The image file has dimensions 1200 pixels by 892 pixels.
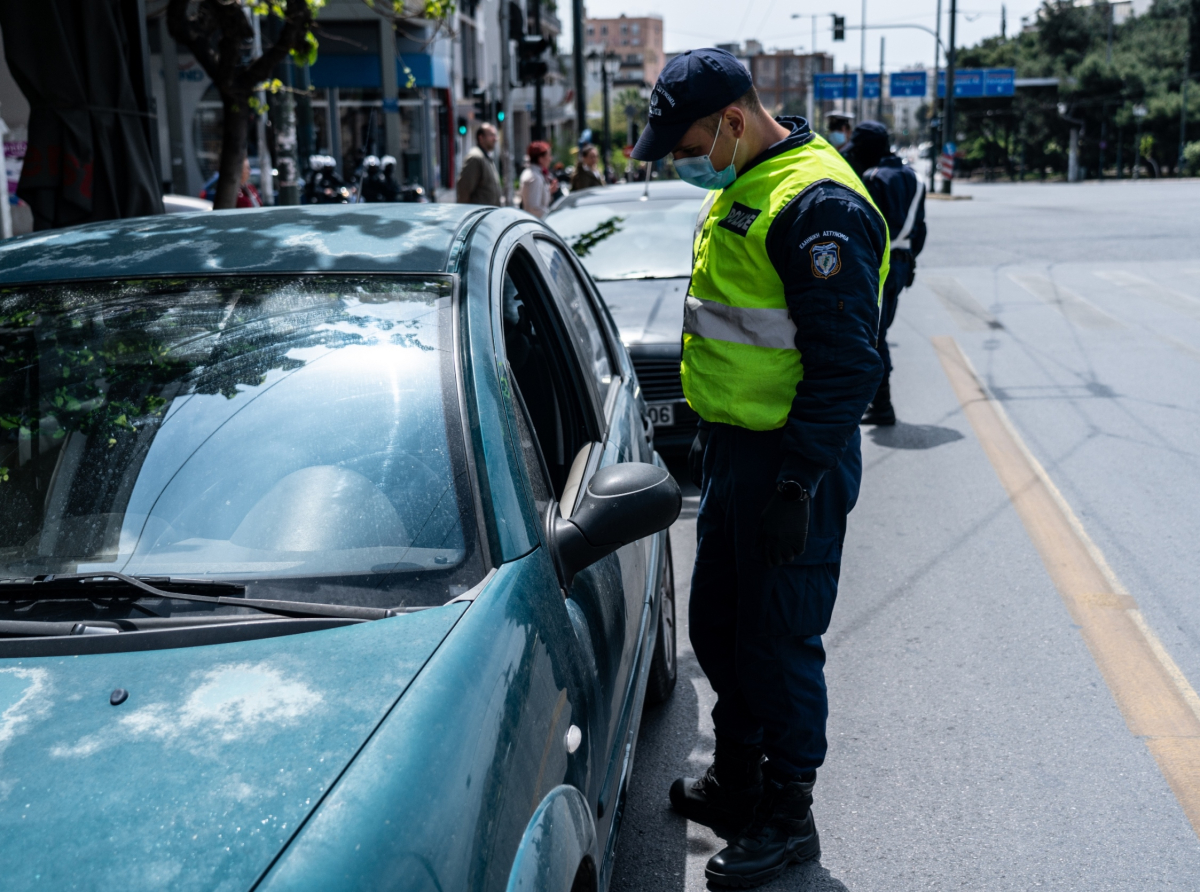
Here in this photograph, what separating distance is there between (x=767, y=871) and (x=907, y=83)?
7375cm

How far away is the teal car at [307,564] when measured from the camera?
1497 mm

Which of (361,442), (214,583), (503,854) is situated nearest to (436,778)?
(503,854)

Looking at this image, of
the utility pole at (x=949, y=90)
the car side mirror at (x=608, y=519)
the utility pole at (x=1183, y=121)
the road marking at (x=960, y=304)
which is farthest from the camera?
the utility pole at (x=1183, y=121)

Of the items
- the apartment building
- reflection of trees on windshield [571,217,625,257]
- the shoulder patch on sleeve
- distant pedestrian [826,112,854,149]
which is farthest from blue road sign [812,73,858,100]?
the apartment building

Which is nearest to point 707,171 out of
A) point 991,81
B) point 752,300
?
point 752,300

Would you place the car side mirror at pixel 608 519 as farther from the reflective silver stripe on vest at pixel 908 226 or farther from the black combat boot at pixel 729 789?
the reflective silver stripe on vest at pixel 908 226

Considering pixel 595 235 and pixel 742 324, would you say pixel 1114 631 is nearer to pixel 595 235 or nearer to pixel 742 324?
pixel 742 324

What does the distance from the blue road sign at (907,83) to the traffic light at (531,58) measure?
5794 centimetres

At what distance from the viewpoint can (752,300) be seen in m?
2.81

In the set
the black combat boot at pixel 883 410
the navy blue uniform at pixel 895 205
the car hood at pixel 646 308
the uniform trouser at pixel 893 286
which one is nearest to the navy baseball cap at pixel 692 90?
the car hood at pixel 646 308

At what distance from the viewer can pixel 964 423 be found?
805 centimetres

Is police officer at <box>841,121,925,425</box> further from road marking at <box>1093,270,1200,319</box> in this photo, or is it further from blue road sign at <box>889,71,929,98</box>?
blue road sign at <box>889,71,929,98</box>

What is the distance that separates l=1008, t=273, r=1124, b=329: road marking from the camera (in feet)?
38.8

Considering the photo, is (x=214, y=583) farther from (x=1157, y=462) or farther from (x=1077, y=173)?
(x=1077, y=173)
